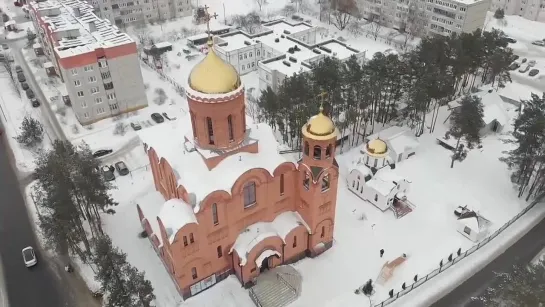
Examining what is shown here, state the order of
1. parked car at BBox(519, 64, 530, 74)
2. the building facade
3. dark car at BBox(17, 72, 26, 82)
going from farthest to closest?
parked car at BBox(519, 64, 530, 74)
dark car at BBox(17, 72, 26, 82)
the building facade

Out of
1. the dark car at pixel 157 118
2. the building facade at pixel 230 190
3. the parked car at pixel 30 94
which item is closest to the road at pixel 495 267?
the building facade at pixel 230 190

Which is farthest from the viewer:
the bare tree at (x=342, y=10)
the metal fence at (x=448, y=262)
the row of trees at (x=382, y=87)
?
the bare tree at (x=342, y=10)

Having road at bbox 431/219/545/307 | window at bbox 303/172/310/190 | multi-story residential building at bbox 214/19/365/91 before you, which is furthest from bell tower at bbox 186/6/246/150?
multi-story residential building at bbox 214/19/365/91

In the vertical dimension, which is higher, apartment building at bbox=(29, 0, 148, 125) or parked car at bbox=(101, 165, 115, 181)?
apartment building at bbox=(29, 0, 148, 125)

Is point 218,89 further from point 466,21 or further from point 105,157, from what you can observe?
point 466,21

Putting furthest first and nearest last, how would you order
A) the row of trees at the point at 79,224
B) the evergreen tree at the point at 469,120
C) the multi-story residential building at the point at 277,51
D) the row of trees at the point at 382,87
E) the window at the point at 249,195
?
1. the multi-story residential building at the point at 277,51
2. the row of trees at the point at 382,87
3. the evergreen tree at the point at 469,120
4. the window at the point at 249,195
5. the row of trees at the point at 79,224

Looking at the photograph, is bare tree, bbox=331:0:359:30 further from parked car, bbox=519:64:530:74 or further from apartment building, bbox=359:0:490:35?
parked car, bbox=519:64:530:74

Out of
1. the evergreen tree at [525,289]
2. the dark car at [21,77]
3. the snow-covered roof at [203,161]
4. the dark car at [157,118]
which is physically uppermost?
the snow-covered roof at [203,161]

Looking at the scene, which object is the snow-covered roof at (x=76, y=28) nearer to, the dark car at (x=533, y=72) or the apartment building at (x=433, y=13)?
the apartment building at (x=433, y=13)
